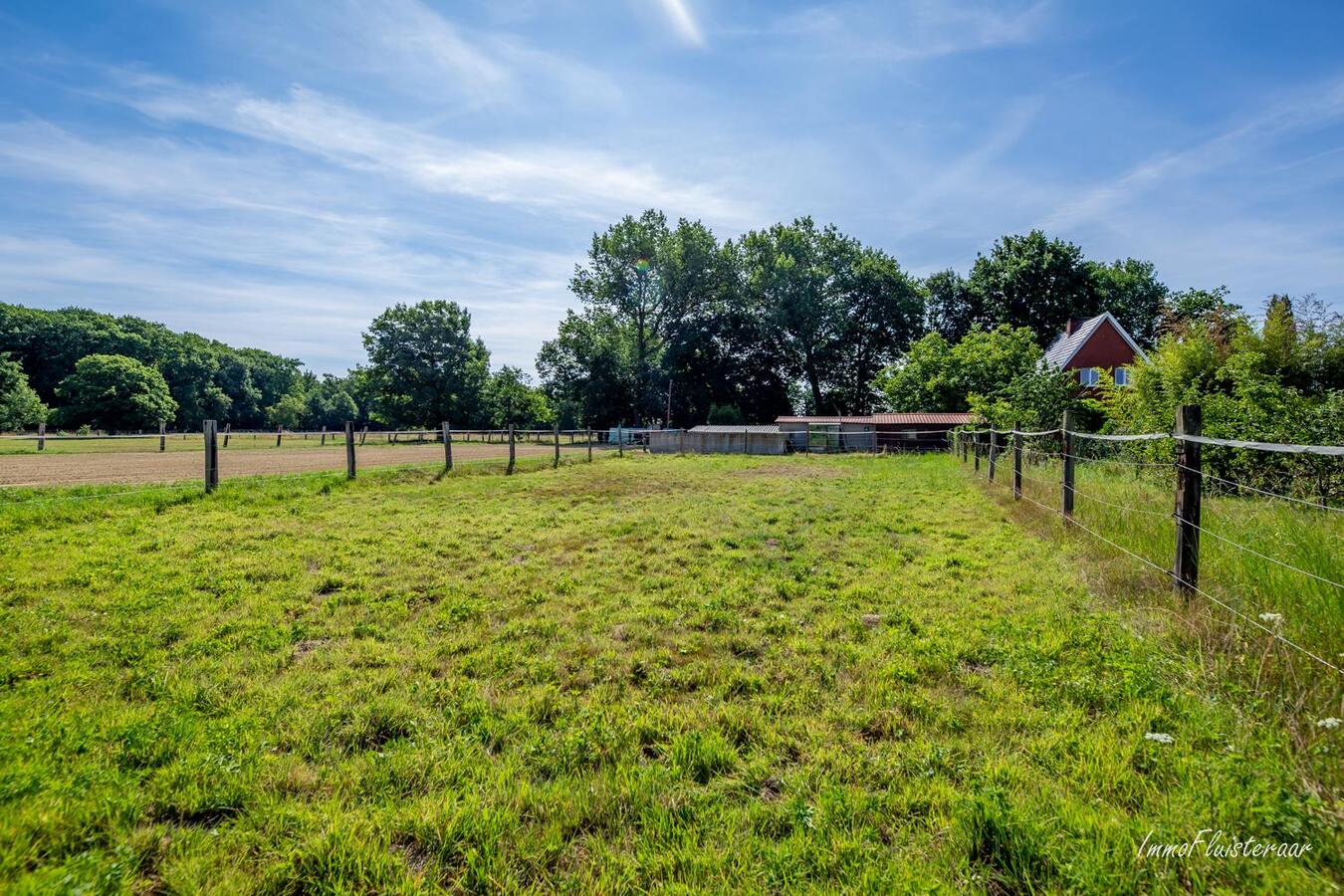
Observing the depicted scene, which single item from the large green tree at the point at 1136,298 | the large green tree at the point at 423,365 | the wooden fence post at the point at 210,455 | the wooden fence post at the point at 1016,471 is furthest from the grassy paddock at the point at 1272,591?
the large green tree at the point at 423,365

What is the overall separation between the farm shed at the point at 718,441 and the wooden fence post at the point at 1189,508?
1062 inches

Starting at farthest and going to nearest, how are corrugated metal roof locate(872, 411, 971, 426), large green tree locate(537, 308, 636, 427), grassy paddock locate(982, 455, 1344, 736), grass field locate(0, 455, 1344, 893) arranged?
large green tree locate(537, 308, 636, 427)
corrugated metal roof locate(872, 411, 971, 426)
grassy paddock locate(982, 455, 1344, 736)
grass field locate(0, 455, 1344, 893)

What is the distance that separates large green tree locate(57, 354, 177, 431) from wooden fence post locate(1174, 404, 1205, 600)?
72.6 m

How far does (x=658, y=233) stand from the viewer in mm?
51312

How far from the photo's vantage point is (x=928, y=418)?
108 ft

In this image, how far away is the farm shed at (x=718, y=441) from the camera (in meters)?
31.4

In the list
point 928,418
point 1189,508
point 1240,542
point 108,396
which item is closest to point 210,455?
point 1189,508

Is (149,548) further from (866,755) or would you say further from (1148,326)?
(1148,326)

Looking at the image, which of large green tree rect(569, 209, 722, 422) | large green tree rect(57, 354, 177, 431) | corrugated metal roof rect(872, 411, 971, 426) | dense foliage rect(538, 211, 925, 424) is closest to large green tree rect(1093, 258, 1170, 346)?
dense foliage rect(538, 211, 925, 424)

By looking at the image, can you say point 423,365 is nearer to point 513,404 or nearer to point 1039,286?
point 513,404

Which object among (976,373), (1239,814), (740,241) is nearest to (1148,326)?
(976,373)

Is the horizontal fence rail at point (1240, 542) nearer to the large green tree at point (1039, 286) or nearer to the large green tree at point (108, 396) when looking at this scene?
the large green tree at point (1039, 286)

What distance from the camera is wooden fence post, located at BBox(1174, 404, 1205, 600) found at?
13.3 ft

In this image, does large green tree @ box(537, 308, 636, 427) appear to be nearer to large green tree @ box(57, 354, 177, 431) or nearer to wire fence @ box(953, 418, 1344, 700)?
large green tree @ box(57, 354, 177, 431)
